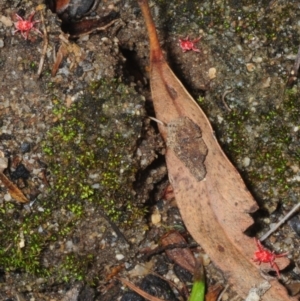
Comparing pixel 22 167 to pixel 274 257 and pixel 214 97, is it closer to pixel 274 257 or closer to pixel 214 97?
pixel 214 97

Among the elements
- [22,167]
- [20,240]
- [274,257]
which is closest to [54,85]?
[22,167]

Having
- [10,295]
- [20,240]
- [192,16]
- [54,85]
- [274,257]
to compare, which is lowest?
[10,295]

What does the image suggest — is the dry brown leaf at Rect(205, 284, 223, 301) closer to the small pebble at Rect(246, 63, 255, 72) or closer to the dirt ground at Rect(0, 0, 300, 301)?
the dirt ground at Rect(0, 0, 300, 301)

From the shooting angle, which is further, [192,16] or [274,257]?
[192,16]

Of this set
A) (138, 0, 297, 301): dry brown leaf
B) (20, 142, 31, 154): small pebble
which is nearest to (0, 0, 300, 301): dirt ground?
(20, 142, 31, 154): small pebble

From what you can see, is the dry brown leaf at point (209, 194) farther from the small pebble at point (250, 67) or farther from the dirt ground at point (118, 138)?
the small pebble at point (250, 67)

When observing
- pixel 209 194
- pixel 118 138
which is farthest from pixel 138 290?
pixel 118 138

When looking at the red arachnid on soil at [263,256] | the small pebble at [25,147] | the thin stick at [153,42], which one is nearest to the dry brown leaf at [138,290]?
the red arachnid on soil at [263,256]
